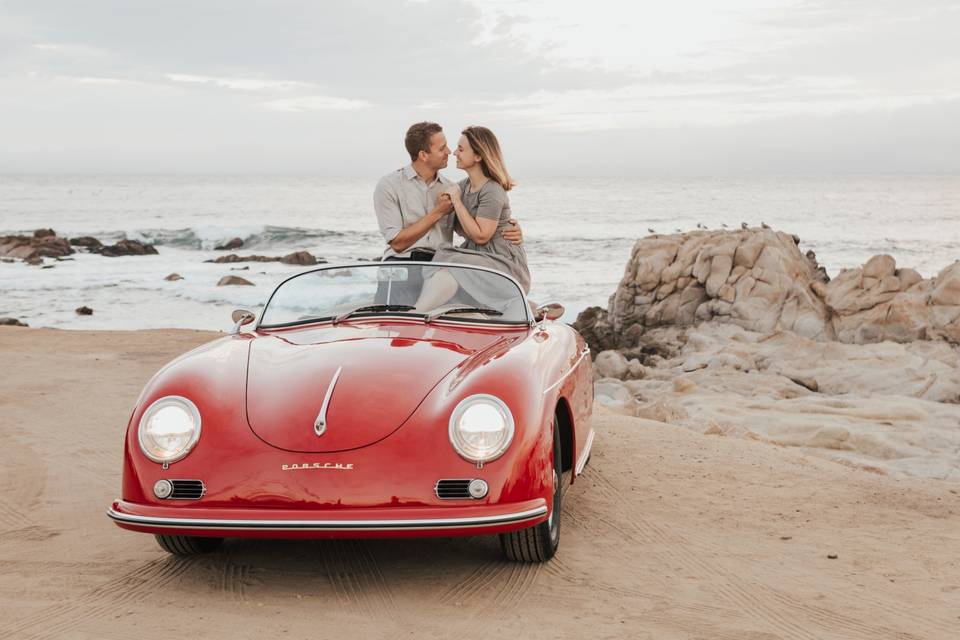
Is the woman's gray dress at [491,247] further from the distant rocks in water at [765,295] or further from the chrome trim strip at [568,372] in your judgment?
the distant rocks in water at [765,295]

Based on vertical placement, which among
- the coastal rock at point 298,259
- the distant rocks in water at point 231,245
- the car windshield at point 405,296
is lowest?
the distant rocks in water at point 231,245

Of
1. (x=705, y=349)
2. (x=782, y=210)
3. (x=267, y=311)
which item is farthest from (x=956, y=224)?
(x=267, y=311)

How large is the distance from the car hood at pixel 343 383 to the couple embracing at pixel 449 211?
87 cm

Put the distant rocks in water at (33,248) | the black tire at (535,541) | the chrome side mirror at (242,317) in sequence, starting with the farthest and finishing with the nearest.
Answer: the distant rocks in water at (33,248), the chrome side mirror at (242,317), the black tire at (535,541)

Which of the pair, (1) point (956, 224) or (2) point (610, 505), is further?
(1) point (956, 224)

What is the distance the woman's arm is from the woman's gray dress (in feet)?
0.16

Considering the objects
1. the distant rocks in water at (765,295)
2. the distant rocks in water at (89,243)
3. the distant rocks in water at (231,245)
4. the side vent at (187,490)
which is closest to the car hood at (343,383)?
the side vent at (187,490)

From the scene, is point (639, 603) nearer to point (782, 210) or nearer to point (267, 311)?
point (267, 311)

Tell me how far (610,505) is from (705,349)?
28.1ft

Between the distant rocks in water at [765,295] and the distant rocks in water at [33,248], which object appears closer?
the distant rocks in water at [765,295]

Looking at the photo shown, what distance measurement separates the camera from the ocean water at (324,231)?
23.1 m

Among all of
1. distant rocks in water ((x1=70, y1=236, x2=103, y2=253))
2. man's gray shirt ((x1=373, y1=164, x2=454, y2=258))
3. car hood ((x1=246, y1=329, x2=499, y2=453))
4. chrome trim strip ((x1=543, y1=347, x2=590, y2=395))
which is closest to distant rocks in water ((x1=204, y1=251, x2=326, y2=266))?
distant rocks in water ((x1=70, y1=236, x2=103, y2=253))

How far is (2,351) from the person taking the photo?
1221cm

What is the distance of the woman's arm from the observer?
6539mm
